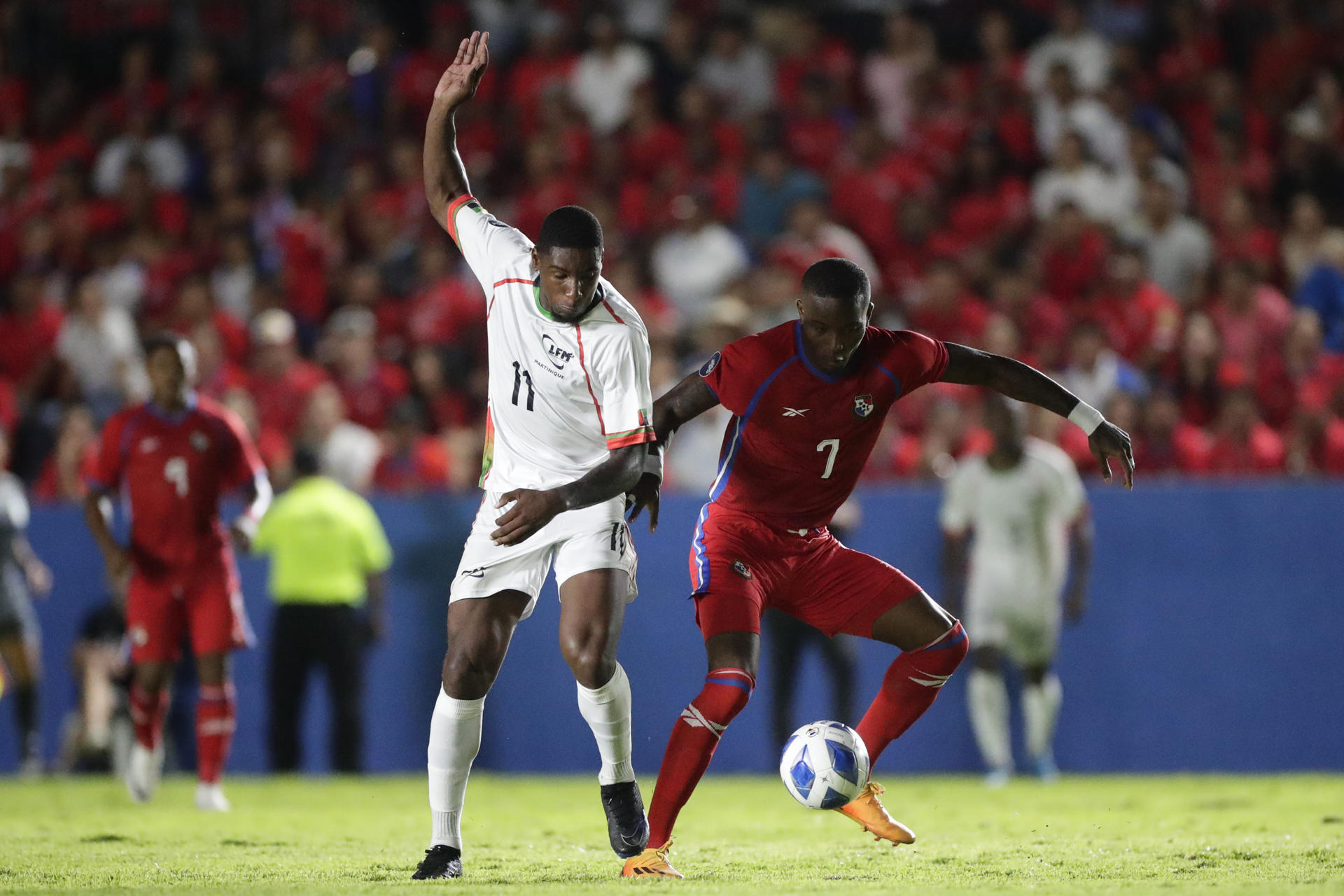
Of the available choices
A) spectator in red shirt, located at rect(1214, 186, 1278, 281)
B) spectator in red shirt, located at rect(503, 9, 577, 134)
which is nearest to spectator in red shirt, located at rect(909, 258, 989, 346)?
spectator in red shirt, located at rect(1214, 186, 1278, 281)

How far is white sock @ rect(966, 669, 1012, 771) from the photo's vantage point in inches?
456

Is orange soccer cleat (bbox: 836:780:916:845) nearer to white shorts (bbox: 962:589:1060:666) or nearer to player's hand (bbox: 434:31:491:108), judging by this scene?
player's hand (bbox: 434:31:491:108)

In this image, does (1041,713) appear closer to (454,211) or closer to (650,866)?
(650,866)

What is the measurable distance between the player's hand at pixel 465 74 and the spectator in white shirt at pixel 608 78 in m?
9.43

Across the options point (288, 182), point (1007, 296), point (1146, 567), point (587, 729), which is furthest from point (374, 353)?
point (1146, 567)

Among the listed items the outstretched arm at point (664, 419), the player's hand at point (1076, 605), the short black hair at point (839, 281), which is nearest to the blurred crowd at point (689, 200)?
the player's hand at point (1076, 605)

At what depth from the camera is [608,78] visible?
1655cm

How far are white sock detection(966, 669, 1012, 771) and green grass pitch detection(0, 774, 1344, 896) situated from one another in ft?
0.72

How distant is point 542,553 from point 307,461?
6.46 metres

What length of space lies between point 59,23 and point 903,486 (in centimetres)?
1155

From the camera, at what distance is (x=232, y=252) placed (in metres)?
15.7

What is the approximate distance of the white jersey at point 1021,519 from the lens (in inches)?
460

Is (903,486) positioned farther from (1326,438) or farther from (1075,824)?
(1075,824)

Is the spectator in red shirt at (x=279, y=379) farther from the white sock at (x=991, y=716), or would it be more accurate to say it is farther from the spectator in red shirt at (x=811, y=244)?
the white sock at (x=991, y=716)
